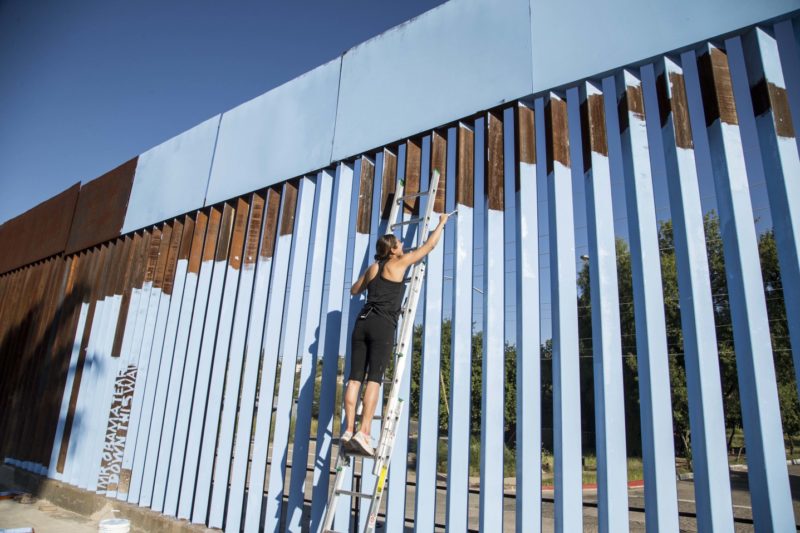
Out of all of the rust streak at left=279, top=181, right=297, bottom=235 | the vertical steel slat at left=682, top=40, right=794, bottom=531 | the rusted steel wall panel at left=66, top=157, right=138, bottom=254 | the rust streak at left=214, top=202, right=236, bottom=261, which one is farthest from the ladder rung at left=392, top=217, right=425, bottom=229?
the rusted steel wall panel at left=66, top=157, right=138, bottom=254

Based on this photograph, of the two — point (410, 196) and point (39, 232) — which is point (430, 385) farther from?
point (39, 232)

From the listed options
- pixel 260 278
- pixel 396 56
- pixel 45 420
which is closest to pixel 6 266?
pixel 45 420

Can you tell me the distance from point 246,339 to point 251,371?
0.54 metres

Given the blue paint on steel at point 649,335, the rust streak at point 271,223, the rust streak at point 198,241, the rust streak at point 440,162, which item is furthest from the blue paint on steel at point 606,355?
the rust streak at point 198,241

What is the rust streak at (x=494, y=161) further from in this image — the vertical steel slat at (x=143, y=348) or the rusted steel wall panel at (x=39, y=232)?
the rusted steel wall panel at (x=39, y=232)

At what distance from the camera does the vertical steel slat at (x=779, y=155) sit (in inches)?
114

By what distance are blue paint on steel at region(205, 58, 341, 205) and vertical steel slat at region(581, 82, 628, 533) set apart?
9.33 ft

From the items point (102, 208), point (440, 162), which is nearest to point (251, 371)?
point (440, 162)

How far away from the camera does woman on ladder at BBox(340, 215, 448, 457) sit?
368 centimetres

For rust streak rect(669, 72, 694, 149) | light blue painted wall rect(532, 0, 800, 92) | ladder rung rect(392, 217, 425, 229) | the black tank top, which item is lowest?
the black tank top

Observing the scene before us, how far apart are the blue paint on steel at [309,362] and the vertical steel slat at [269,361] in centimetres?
39

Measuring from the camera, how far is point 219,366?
5.83 metres

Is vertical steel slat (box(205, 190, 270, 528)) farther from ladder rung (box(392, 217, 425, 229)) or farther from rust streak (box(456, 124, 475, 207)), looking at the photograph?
rust streak (box(456, 124, 475, 207))

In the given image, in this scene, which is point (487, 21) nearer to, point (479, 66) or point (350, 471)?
point (479, 66)
